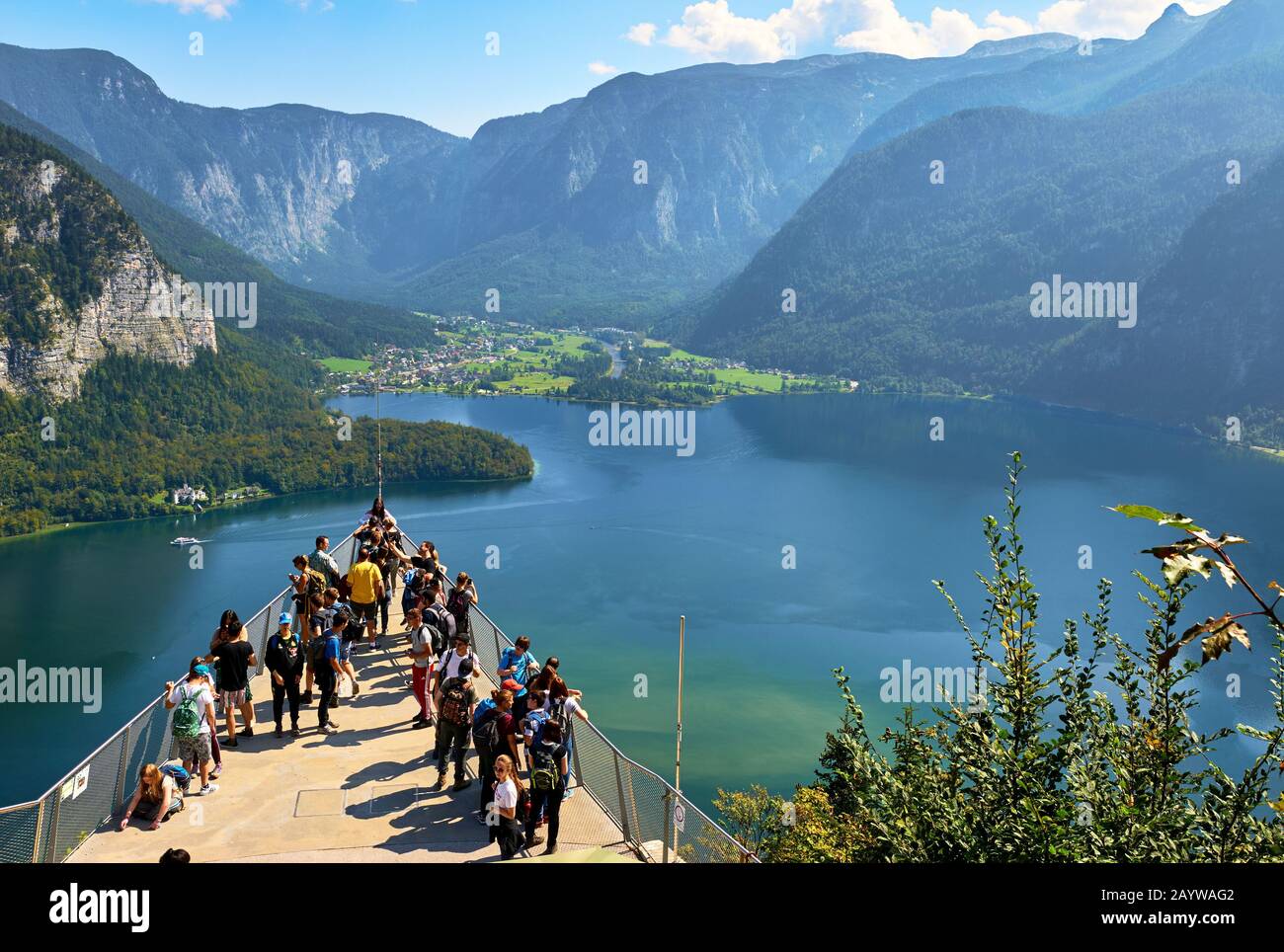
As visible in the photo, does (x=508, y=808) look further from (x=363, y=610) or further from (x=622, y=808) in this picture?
(x=363, y=610)

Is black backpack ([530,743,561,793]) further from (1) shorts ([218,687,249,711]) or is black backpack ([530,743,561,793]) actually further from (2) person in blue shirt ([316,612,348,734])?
(1) shorts ([218,687,249,711])

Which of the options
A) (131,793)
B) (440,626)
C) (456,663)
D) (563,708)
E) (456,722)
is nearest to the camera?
(563,708)

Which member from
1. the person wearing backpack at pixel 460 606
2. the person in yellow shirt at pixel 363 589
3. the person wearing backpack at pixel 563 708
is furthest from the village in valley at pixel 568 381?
the person wearing backpack at pixel 563 708

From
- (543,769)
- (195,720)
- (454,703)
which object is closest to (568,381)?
(454,703)

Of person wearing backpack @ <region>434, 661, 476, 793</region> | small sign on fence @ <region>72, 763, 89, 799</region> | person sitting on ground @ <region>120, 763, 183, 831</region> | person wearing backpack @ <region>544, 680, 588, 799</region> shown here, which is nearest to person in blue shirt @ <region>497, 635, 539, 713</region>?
person wearing backpack @ <region>434, 661, 476, 793</region>

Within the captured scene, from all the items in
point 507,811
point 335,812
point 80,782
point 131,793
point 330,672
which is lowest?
point 335,812
